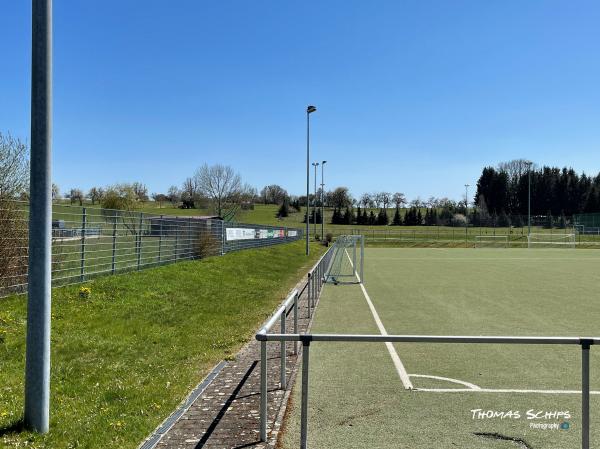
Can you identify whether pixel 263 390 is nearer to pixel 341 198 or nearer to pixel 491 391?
pixel 491 391

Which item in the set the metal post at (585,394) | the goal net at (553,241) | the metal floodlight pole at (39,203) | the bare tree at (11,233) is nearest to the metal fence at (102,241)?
the bare tree at (11,233)

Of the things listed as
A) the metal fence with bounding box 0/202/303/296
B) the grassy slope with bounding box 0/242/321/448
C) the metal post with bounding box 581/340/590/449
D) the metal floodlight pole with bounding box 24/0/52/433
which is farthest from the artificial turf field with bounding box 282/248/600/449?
the metal fence with bounding box 0/202/303/296

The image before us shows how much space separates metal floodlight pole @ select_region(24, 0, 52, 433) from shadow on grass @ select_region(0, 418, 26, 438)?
30cm

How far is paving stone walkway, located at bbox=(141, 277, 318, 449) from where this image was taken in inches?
181

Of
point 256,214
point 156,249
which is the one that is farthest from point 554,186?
point 156,249

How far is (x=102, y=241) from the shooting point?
54.0ft

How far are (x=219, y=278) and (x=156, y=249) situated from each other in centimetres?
364

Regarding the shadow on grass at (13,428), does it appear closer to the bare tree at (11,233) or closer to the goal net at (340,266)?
the bare tree at (11,233)

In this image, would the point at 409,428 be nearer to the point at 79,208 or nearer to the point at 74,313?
the point at 74,313

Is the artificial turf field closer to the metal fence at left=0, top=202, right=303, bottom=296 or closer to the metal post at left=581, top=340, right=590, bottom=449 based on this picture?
the metal post at left=581, top=340, right=590, bottom=449

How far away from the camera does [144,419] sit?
5.09 m

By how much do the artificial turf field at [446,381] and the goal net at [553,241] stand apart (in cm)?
5890

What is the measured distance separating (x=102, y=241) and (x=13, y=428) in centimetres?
1245

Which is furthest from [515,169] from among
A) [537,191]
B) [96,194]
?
[96,194]
